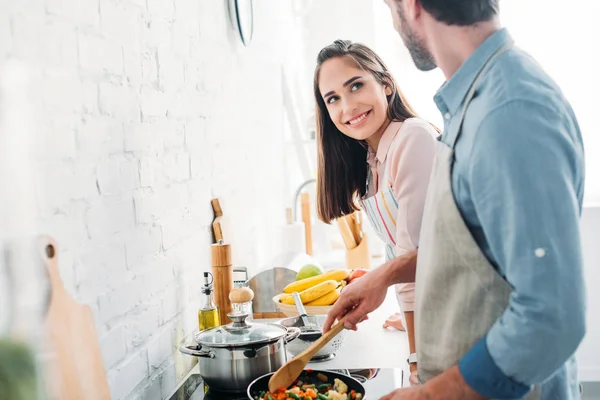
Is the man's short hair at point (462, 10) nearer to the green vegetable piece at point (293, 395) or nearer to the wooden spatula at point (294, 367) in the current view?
the wooden spatula at point (294, 367)

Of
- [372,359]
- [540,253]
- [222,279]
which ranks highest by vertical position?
[540,253]

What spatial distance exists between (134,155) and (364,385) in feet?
2.37

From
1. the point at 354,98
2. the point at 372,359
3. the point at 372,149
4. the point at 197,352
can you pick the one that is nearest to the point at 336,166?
the point at 372,149

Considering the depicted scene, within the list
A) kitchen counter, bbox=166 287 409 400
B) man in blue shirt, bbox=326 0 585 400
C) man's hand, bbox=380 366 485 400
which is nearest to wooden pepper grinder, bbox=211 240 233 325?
kitchen counter, bbox=166 287 409 400

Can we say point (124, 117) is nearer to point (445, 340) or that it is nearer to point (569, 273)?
point (445, 340)

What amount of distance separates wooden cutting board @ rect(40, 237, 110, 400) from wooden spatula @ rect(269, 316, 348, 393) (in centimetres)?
31

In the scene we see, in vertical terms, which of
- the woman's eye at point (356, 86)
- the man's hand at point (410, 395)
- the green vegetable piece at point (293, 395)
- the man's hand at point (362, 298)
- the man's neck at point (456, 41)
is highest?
the woman's eye at point (356, 86)

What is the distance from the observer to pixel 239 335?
1.35 meters

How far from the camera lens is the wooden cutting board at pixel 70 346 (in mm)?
996

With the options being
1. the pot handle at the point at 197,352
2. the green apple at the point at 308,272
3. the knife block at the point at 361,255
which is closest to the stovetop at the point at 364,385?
the pot handle at the point at 197,352

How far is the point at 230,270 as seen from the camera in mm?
1794

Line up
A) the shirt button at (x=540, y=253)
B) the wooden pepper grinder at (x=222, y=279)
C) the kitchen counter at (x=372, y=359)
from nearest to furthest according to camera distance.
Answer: the shirt button at (x=540, y=253) < the kitchen counter at (x=372, y=359) < the wooden pepper grinder at (x=222, y=279)

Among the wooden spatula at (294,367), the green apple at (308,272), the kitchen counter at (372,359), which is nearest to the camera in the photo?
the wooden spatula at (294,367)

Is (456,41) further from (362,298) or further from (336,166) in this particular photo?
(336,166)
